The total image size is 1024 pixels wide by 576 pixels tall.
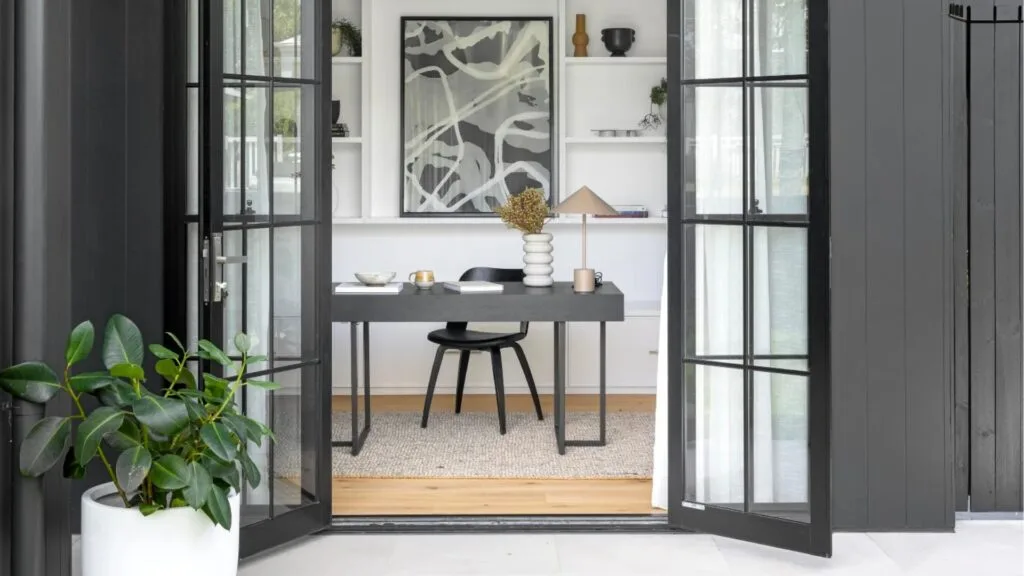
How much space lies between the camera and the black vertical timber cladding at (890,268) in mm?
3824

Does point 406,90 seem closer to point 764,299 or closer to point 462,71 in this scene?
point 462,71

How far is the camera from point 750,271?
369 cm

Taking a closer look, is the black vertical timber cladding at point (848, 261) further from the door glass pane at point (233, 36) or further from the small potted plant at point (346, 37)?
the small potted plant at point (346, 37)

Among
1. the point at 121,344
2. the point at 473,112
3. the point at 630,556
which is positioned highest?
the point at 473,112

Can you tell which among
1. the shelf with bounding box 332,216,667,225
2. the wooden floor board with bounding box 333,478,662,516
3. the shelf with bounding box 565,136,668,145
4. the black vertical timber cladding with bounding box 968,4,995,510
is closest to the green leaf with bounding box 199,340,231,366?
the wooden floor board with bounding box 333,478,662,516

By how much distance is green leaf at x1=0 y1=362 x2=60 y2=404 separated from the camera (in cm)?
250

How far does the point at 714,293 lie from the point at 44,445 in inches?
91.6

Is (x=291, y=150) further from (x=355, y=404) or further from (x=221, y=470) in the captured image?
(x=355, y=404)

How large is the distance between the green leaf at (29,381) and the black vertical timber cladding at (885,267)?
9.28 feet

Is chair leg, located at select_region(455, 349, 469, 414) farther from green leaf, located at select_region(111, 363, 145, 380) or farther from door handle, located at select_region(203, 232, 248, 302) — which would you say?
green leaf, located at select_region(111, 363, 145, 380)

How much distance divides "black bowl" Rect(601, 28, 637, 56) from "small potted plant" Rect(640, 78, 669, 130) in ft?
1.07

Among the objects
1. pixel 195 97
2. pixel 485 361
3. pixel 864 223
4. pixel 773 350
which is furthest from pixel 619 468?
pixel 195 97

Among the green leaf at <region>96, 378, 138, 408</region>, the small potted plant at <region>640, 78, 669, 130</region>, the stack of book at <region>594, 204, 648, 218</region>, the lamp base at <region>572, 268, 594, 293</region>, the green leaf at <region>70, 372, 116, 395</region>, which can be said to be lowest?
the green leaf at <region>96, 378, 138, 408</region>

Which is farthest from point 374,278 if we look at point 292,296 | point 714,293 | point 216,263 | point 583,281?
point 714,293
